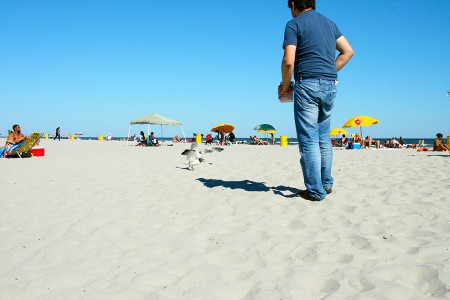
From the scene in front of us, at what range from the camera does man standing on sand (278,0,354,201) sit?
3.43m

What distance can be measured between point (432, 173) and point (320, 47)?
3.53 meters

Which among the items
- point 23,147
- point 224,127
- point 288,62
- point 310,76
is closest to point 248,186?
point 310,76

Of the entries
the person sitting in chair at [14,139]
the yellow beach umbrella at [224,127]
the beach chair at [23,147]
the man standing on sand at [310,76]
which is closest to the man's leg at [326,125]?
the man standing on sand at [310,76]

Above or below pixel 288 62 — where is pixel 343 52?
above

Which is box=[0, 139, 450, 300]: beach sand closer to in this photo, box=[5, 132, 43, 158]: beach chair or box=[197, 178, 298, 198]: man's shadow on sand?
box=[197, 178, 298, 198]: man's shadow on sand

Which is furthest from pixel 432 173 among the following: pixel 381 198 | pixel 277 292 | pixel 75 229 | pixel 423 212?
pixel 75 229

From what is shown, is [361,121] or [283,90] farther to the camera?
[361,121]

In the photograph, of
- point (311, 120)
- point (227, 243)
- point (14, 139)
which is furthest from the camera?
point (14, 139)

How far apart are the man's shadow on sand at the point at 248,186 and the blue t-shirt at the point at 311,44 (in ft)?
4.76

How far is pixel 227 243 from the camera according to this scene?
97.2 inches

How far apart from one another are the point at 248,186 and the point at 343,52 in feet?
7.05

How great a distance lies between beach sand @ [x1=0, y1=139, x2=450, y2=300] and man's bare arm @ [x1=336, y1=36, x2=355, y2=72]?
1.52 meters

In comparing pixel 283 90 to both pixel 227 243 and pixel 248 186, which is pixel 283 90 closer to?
pixel 248 186

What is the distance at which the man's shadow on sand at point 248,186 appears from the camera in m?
4.26
